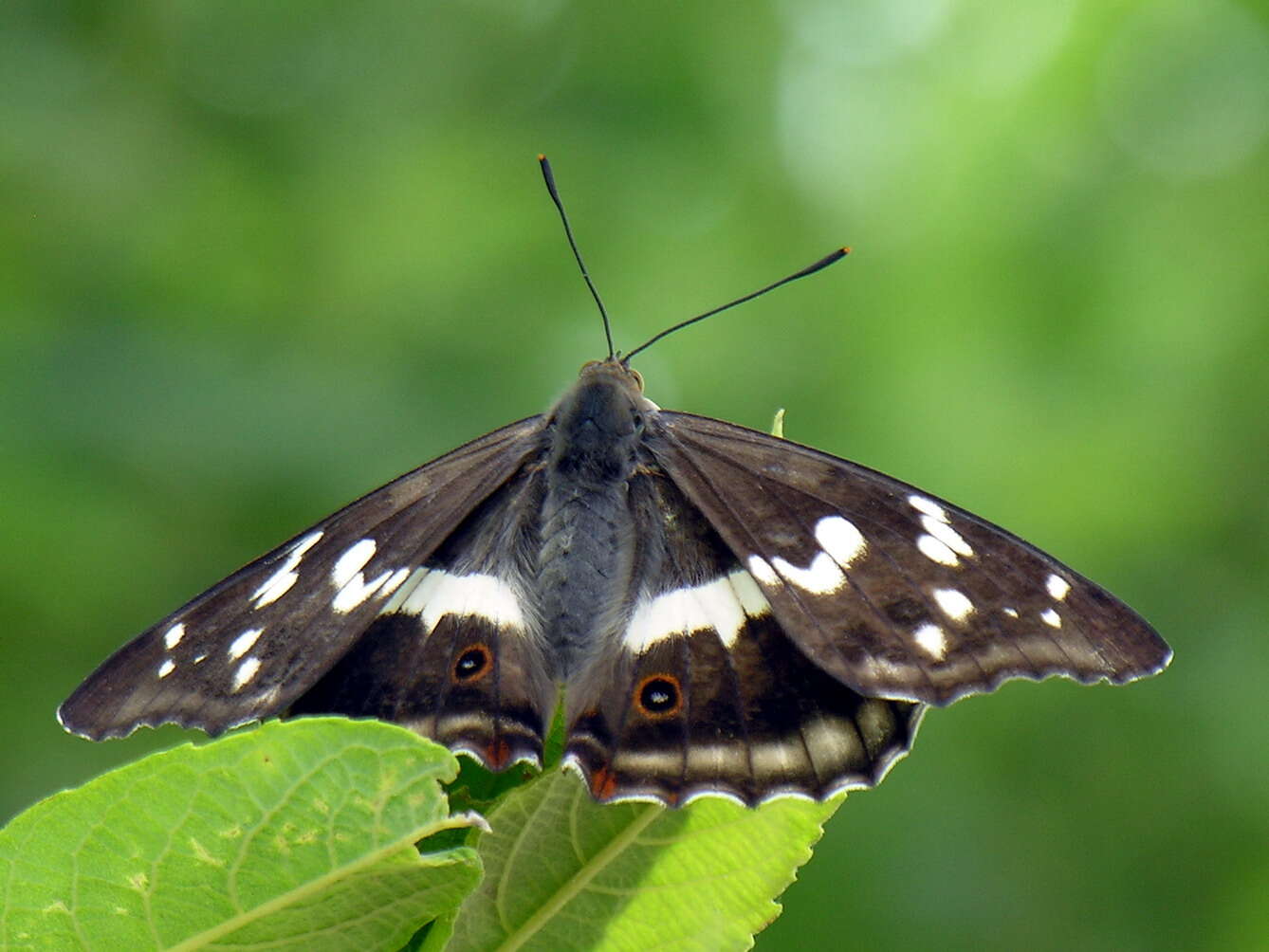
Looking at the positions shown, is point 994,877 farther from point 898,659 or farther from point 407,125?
point 407,125

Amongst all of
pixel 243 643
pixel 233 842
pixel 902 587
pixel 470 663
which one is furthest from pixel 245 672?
pixel 902 587

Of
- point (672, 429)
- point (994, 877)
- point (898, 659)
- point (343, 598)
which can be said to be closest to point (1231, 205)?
point (994, 877)

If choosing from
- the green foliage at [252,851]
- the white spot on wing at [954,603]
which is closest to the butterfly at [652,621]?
the white spot on wing at [954,603]

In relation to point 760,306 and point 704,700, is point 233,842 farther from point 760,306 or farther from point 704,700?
point 760,306

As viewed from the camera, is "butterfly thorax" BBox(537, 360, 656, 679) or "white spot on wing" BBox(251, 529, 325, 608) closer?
"white spot on wing" BBox(251, 529, 325, 608)

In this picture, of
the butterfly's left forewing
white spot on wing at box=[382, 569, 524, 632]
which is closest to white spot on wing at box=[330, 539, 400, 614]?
white spot on wing at box=[382, 569, 524, 632]

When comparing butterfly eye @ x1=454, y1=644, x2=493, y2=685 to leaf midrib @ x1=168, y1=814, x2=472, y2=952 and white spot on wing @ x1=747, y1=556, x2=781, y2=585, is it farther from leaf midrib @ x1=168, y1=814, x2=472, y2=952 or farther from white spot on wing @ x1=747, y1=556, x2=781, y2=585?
leaf midrib @ x1=168, y1=814, x2=472, y2=952
